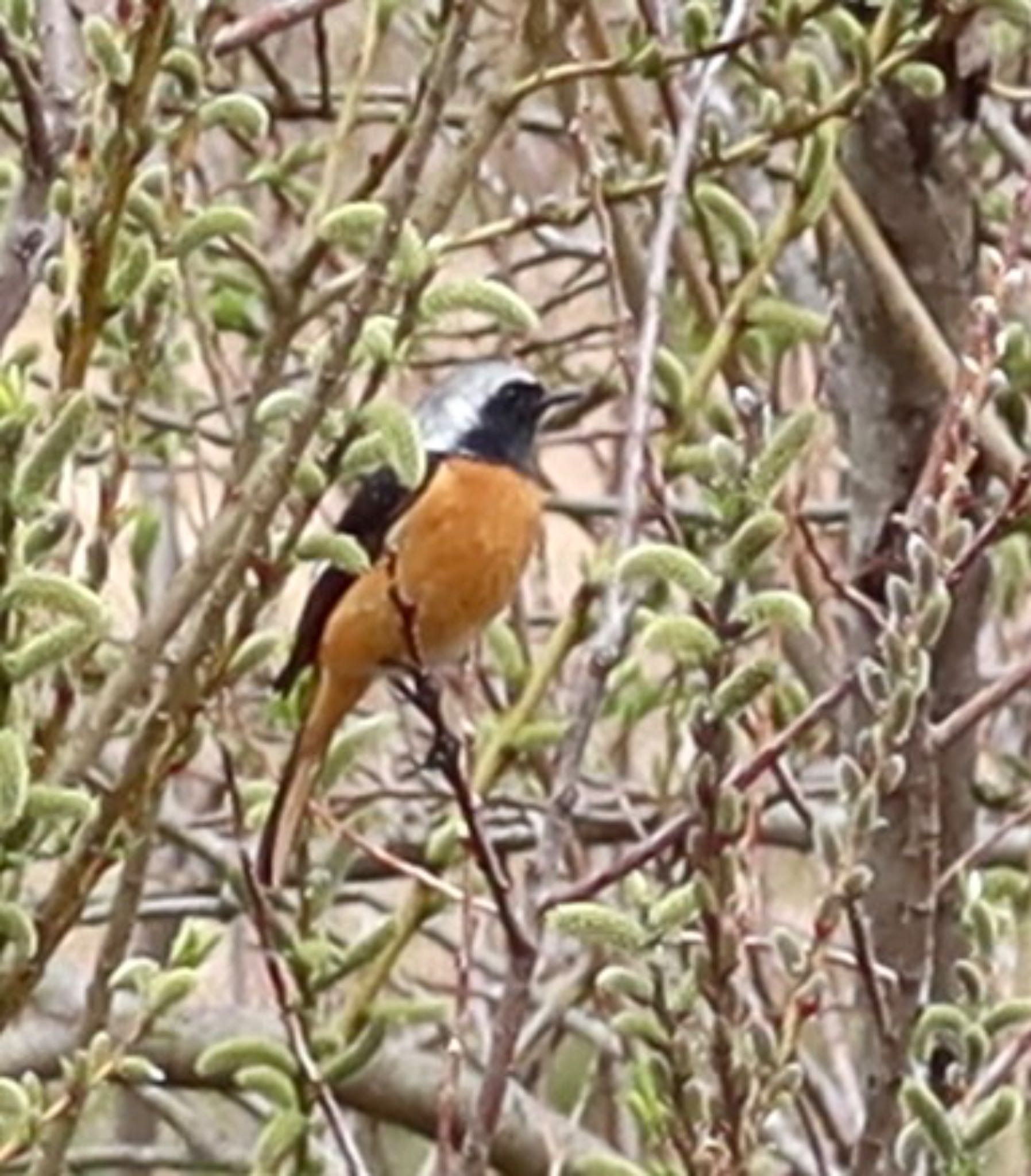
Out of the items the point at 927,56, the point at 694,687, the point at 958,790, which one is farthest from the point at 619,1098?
the point at 694,687

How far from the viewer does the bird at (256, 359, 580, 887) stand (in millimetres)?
3514

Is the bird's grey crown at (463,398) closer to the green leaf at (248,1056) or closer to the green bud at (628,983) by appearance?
the green leaf at (248,1056)

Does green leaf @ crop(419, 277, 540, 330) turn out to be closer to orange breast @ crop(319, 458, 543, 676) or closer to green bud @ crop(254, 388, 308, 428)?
green bud @ crop(254, 388, 308, 428)

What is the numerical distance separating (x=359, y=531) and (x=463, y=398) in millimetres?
677

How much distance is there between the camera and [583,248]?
4.04 metres

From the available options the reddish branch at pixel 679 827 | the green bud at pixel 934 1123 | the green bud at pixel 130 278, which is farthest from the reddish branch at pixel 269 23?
the green bud at pixel 934 1123

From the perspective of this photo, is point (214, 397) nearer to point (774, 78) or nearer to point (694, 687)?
point (774, 78)

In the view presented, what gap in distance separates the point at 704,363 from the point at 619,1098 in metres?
1.39

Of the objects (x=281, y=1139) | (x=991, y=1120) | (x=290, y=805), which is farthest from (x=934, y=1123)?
(x=290, y=805)

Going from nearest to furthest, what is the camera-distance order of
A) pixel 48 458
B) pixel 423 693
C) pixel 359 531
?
pixel 48 458, pixel 423 693, pixel 359 531

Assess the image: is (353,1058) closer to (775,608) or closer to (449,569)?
(775,608)

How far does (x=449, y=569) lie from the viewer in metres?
3.74

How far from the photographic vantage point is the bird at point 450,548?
3514 mm

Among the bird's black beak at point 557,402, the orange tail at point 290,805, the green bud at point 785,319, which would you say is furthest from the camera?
the bird's black beak at point 557,402
